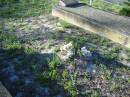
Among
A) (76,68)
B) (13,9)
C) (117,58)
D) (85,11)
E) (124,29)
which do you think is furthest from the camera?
(13,9)

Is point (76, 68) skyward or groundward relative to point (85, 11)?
groundward

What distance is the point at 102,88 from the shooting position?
6250mm

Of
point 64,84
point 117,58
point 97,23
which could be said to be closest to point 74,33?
point 97,23

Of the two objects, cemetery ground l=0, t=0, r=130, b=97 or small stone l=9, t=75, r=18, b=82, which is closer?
cemetery ground l=0, t=0, r=130, b=97

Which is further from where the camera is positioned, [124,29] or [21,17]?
[21,17]

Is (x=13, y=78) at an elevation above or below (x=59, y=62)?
below

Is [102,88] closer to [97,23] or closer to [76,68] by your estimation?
[76,68]

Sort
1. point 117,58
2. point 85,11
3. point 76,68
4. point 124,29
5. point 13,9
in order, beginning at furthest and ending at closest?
point 13,9 → point 85,11 → point 124,29 → point 117,58 → point 76,68

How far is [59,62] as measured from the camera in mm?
7035

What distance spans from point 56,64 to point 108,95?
65.2 inches

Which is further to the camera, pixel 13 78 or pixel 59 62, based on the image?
pixel 59 62

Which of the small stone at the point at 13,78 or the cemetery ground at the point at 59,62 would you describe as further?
the small stone at the point at 13,78

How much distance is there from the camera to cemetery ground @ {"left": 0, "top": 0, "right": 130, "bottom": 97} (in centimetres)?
618

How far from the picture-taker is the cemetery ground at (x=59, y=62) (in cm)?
618
